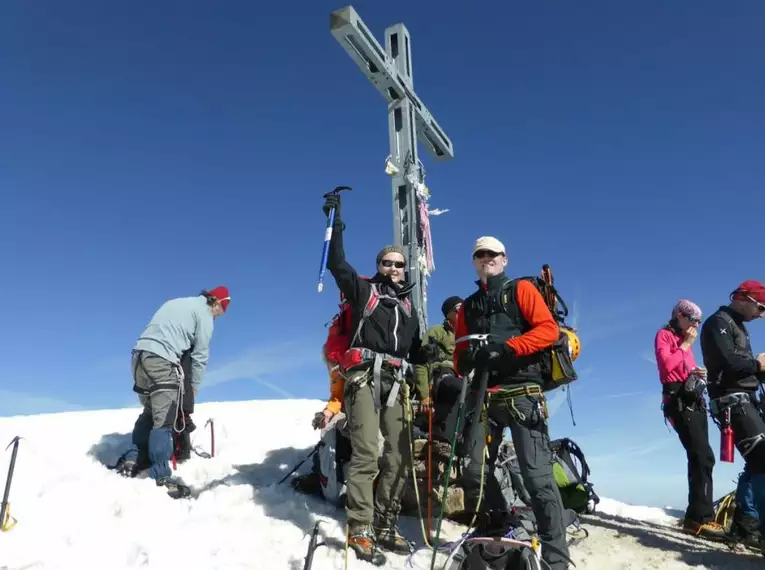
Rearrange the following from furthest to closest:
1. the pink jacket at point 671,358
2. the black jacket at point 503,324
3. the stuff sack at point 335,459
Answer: the pink jacket at point 671,358 < the stuff sack at point 335,459 < the black jacket at point 503,324

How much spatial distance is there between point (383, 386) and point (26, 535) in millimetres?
3074

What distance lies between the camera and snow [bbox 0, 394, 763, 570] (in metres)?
4.23

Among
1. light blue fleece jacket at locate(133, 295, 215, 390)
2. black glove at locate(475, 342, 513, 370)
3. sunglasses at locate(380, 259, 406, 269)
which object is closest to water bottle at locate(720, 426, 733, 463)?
black glove at locate(475, 342, 513, 370)

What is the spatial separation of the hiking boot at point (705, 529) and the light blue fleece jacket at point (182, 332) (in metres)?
6.17

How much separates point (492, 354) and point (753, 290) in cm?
329

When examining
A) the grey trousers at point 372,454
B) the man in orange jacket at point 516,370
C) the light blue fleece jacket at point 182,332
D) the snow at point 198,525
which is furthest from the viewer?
the light blue fleece jacket at point 182,332

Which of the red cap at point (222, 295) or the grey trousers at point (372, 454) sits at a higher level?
the red cap at point (222, 295)

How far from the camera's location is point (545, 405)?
4.64 m

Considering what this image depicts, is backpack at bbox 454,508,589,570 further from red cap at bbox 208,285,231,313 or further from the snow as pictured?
red cap at bbox 208,285,231,313

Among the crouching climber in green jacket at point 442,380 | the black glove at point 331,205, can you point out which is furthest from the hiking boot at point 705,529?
the black glove at point 331,205

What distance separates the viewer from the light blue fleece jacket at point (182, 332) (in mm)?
6523

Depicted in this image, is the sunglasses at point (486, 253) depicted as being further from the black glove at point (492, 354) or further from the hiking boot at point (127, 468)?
the hiking boot at point (127, 468)

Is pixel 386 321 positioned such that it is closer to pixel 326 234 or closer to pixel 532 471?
pixel 326 234

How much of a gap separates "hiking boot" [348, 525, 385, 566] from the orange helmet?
233 cm
